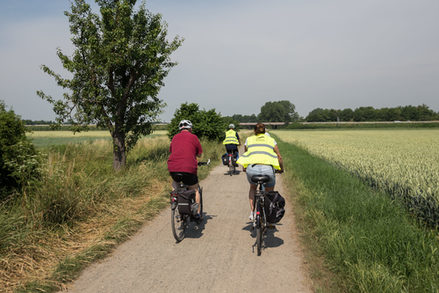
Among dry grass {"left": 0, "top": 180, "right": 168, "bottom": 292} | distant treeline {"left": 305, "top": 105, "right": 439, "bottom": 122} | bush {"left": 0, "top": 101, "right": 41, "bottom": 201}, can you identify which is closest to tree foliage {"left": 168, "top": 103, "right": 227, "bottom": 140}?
bush {"left": 0, "top": 101, "right": 41, "bottom": 201}

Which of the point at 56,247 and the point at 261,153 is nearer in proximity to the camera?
the point at 56,247

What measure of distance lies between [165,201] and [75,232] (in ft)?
8.51

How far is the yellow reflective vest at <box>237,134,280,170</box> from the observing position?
14.9 ft

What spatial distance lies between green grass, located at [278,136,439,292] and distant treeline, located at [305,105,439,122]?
438 feet

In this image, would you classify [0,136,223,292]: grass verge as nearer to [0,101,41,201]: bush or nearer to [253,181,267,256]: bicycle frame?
[0,101,41,201]: bush

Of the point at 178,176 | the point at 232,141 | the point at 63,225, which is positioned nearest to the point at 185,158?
the point at 178,176

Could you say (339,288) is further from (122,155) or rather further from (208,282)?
(122,155)

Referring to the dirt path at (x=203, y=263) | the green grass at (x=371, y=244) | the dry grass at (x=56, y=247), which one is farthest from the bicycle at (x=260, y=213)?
the dry grass at (x=56, y=247)

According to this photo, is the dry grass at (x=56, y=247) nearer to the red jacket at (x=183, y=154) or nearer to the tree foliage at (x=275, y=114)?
the red jacket at (x=183, y=154)

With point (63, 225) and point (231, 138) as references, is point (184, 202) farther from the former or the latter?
point (231, 138)

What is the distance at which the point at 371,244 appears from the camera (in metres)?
3.69

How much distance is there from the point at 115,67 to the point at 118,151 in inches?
117

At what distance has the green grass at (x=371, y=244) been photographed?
9.69 ft

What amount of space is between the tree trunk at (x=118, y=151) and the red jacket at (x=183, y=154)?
594 cm
